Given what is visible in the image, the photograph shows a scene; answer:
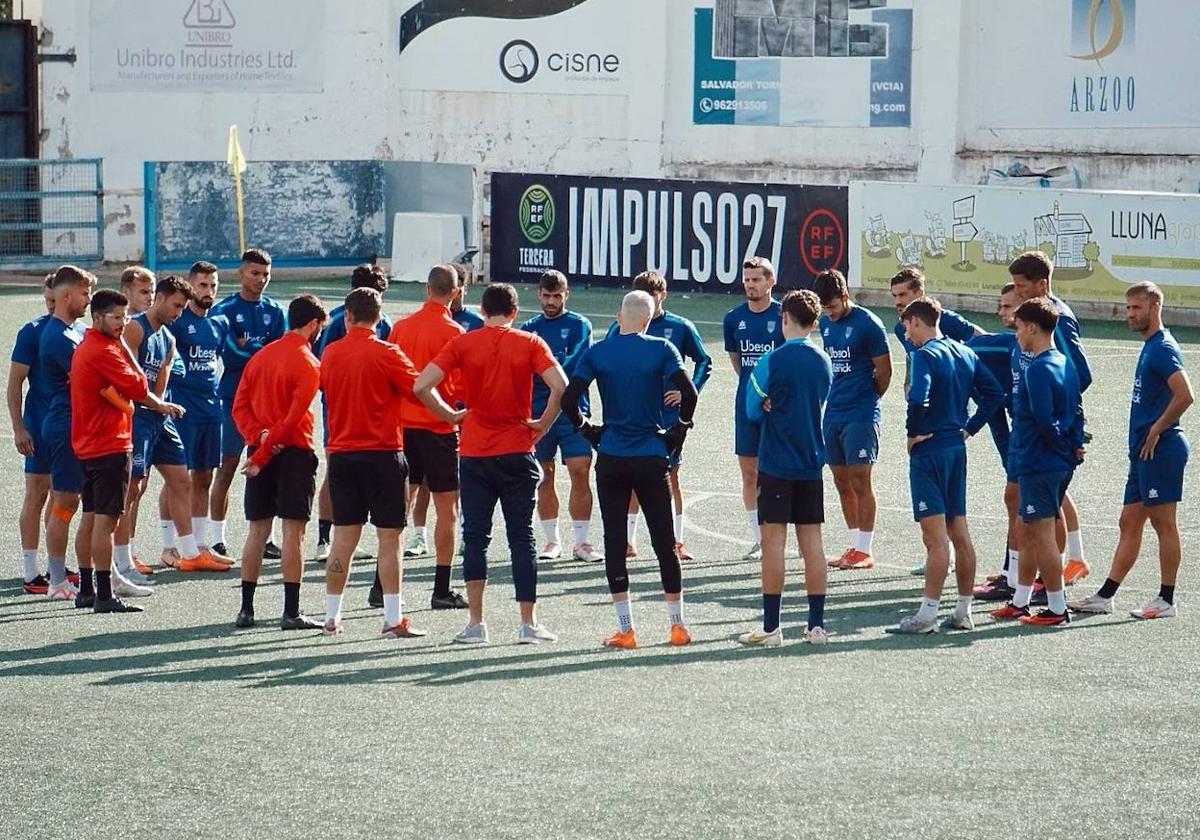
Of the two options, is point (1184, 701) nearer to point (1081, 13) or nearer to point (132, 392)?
point (132, 392)

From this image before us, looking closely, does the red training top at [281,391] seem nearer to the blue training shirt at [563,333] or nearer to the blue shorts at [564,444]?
the blue training shirt at [563,333]

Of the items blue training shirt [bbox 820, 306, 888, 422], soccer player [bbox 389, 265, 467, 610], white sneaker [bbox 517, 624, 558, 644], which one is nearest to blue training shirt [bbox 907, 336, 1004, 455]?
blue training shirt [bbox 820, 306, 888, 422]

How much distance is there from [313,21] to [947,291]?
1643 cm

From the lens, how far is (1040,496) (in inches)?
426

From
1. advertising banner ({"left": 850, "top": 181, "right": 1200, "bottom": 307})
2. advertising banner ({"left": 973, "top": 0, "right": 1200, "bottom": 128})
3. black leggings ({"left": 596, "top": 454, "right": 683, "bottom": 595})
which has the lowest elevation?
black leggings ({"left": 596, "top": 454, "right": 683, "bottom": 595})

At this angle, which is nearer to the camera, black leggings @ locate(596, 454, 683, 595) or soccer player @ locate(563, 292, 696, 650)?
soccer player @ locate(563, 292, 696, 650)

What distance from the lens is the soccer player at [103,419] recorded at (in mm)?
11180

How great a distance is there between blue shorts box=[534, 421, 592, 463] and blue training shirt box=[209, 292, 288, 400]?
2.07m

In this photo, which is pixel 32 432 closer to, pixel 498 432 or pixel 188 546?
pixel 188 546

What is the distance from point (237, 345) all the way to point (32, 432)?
5.67 ft

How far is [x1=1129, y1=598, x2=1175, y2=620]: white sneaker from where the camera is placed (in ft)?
36.4

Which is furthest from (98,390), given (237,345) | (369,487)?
(237,345)

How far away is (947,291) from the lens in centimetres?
2811

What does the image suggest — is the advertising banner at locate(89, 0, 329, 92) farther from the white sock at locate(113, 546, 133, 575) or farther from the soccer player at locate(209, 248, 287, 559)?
the white sock at locate(113, 546, 133, 575)
